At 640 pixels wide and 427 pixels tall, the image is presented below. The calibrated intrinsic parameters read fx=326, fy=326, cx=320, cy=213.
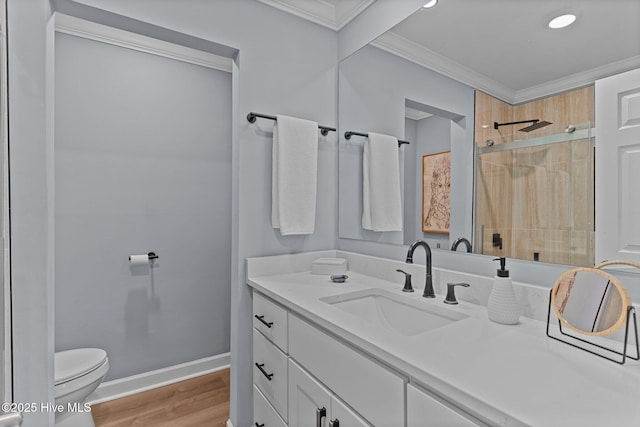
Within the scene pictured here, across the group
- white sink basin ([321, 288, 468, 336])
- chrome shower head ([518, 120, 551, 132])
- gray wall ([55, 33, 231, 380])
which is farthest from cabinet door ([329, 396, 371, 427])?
gray wall ([55, 33, 231, 380])

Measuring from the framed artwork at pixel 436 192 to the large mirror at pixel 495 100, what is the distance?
2cm

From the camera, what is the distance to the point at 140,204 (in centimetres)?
221

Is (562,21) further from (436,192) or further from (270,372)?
(270,372)

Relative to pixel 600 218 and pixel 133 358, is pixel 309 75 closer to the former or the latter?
pixel 600 218

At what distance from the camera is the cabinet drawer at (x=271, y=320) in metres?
1.31

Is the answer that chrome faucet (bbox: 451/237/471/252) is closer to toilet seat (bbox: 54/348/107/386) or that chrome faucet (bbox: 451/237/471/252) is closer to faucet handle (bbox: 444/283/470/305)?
faucet handle (bbox: 444/283/470/305)

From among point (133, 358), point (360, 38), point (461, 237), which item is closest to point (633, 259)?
point (461, 237)

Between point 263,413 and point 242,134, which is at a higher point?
point 242,134

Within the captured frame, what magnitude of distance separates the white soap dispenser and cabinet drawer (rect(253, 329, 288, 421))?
0.78 m

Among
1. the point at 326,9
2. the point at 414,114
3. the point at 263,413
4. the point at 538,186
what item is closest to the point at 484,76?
the point at 414,114

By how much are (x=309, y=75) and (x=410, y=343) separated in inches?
61.9

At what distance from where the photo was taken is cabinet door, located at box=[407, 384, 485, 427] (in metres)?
0.64

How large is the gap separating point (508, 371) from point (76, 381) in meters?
1.87

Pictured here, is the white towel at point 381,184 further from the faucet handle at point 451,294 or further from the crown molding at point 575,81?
the crown molding at point 575,81
